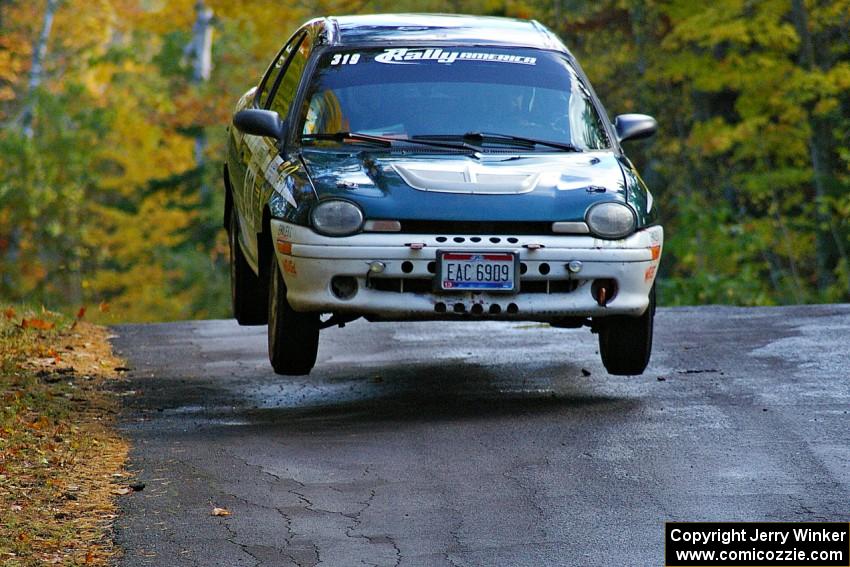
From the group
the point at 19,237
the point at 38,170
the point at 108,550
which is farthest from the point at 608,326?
the point at 19,237

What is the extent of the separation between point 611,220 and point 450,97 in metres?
1.44

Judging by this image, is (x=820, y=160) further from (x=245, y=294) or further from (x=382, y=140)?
(x=382, y=140)

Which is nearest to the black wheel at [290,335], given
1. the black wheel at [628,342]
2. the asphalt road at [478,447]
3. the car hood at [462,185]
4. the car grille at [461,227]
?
the asphalt road at [478,447]

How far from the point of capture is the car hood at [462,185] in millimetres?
8188

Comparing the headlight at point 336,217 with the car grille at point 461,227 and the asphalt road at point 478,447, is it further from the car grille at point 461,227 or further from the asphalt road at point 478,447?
the asphalt road at point 478,447

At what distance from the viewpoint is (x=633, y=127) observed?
9.72 meters

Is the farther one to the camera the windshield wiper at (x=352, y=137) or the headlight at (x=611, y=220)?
the windshield wiper at (x=352, y=137)

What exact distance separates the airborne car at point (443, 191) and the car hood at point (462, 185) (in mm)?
10

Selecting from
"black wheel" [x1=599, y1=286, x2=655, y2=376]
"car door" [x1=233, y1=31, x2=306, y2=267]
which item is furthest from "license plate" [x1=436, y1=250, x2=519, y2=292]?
"car door" [x1=233, y1=31, x2=306, y2=267]

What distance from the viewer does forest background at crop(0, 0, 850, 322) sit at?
2158cm

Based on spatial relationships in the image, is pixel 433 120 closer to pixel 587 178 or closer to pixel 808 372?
pixel 587 178

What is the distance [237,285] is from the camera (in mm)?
11086

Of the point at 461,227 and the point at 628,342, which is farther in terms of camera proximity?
the point at 628,342

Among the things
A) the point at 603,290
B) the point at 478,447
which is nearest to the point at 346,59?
the point at 603,290
